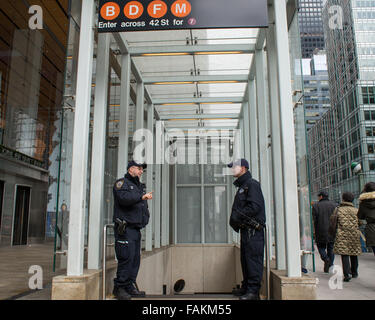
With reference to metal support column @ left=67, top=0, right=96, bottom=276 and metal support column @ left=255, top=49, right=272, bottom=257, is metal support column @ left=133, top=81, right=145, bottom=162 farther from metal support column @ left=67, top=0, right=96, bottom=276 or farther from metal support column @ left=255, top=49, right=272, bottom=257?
metal support column @ left=67, top=0, right=96, bottom=276

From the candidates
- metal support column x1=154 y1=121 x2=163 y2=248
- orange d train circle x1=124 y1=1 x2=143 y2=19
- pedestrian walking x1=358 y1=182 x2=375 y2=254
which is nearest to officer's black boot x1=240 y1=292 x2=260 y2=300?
pedestrian walking x1=358 y1=182 x2=375 y2=254

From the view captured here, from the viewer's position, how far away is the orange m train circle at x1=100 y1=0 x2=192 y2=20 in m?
4.13

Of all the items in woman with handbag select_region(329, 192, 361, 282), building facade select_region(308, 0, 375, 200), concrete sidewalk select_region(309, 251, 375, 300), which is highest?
building facade select_region(308, 0, 375, 200)

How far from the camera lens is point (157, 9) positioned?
4148mm

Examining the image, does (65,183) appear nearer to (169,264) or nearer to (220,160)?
(169,264)

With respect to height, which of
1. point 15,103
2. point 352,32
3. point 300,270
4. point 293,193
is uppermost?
point 352,32

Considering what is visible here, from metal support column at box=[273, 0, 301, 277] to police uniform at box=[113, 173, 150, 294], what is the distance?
1.71m

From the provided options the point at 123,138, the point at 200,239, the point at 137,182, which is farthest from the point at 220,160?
the point at 137,182

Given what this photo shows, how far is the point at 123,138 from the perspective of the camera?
20.5 feet

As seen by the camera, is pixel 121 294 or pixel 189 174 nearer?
pixel 121 294

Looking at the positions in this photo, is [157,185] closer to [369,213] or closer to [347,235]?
[347,235]

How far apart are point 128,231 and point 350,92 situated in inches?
1747

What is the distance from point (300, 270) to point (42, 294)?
2.99 metres

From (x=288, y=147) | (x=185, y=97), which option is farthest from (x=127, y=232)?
(x=185, y=97)
